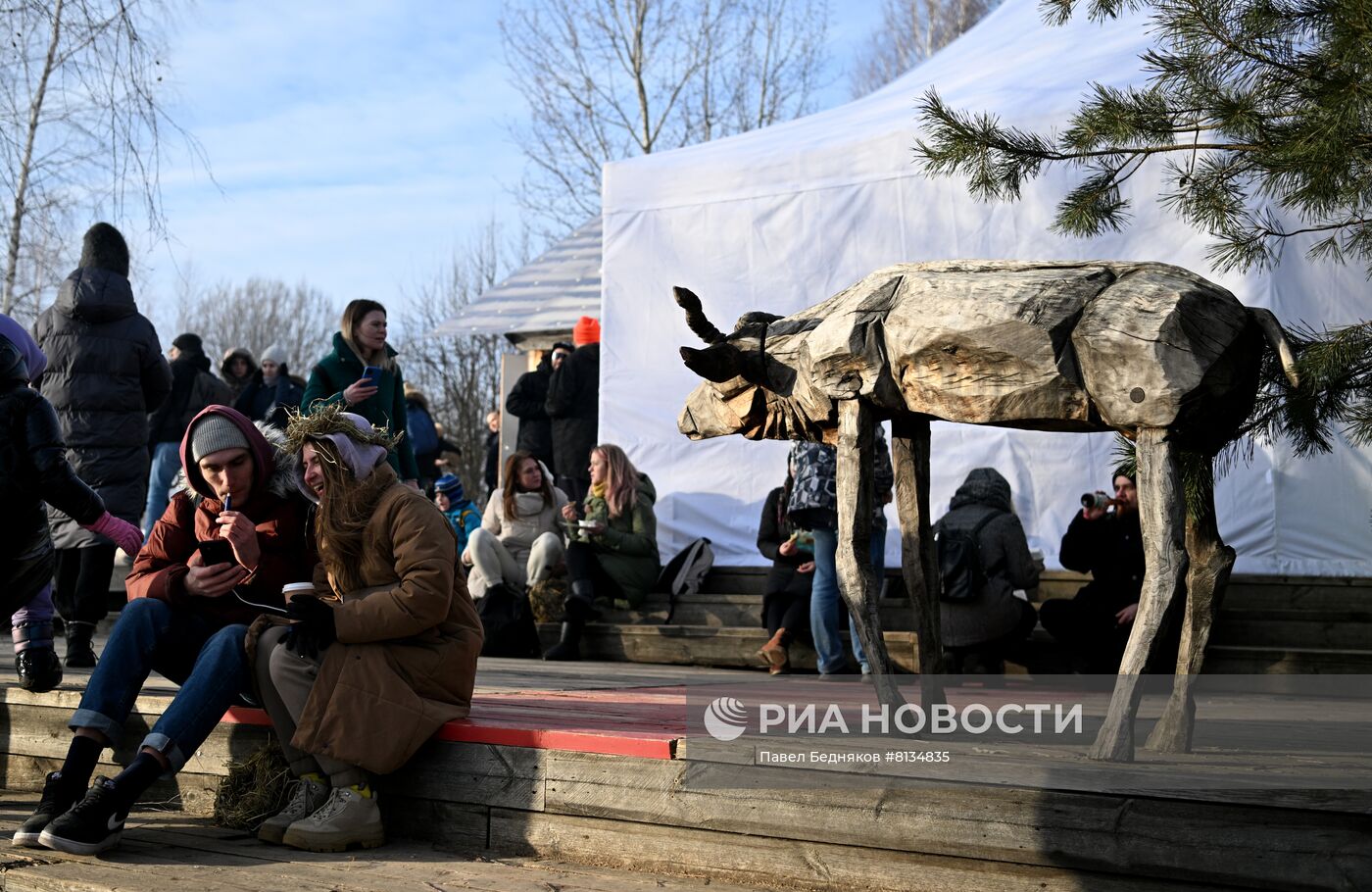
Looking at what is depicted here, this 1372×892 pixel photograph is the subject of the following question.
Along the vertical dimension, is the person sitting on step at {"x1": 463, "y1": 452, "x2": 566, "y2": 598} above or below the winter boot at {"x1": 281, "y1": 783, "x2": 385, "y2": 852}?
above

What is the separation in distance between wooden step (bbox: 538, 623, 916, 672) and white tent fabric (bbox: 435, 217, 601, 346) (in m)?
8.02

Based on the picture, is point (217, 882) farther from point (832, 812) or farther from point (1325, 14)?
point (1325, 14)

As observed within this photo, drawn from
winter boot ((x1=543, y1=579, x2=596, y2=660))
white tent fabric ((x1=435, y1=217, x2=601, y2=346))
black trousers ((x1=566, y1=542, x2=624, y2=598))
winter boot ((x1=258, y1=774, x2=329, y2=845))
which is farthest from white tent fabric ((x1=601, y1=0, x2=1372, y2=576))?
white tent fabric ((x1=435, y1=217, x2=601, y2=346))

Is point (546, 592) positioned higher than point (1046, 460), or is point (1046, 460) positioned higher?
point (1046, 460)

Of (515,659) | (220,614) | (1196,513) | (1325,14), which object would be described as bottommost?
(515,659)

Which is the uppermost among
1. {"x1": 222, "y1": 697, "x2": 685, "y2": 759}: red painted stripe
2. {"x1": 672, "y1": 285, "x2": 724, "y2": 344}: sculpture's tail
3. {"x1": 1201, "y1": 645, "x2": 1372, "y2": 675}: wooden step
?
{"x1": 672, "y1": 285, "x2": 724, "y2": 344}: sculpture's tail

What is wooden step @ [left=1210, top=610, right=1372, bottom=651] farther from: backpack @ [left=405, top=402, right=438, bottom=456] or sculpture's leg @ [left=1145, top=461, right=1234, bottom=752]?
backpack @ [left=405, top=402, right=438, bottom=456]

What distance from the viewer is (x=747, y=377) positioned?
14.2 ft

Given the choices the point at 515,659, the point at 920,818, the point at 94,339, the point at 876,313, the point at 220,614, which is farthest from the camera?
the point at 515,659

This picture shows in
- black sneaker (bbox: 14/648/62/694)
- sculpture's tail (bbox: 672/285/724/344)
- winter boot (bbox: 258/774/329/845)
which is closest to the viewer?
sculpture's tail (bbox: 672/285/724/344)

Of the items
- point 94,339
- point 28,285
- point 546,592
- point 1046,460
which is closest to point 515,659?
point 546,592

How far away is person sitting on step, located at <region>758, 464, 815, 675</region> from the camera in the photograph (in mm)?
7219

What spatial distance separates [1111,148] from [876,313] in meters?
1.51

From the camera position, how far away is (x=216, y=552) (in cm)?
468
